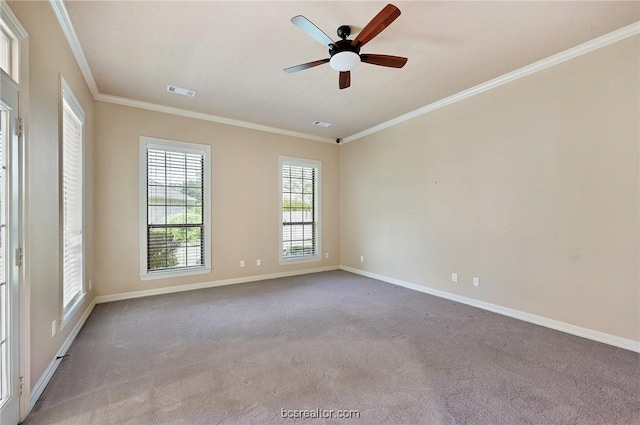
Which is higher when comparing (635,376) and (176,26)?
(176,26)

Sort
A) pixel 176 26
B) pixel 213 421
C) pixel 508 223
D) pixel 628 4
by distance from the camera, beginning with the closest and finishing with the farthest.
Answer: pixel 213 421, pixel 628 4, pixel 176 26, pixel 508 223

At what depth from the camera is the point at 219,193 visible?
5.26 m

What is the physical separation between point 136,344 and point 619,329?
4.83 metres

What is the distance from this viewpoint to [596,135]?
119 inches

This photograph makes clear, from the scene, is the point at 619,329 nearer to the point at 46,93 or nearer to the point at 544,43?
the point at 544,43

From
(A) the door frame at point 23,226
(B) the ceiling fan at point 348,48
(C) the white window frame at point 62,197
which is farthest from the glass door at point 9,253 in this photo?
(B) the ceiling fan at point 348,48

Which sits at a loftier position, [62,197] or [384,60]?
[384,60]

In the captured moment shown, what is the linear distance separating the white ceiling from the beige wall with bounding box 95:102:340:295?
55cm

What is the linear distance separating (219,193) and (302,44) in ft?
10.3

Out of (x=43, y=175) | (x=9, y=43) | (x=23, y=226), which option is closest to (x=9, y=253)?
(x=23, y=226)

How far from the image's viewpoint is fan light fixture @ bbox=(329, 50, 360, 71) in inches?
106

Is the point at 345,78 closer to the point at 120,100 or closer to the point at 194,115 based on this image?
the point at 194,115

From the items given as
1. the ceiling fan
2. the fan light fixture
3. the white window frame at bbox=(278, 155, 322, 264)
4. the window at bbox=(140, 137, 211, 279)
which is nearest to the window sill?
the window at bbox=(140, 137, 211, 279)

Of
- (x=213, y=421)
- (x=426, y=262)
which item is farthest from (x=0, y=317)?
(x=426, y=262)
